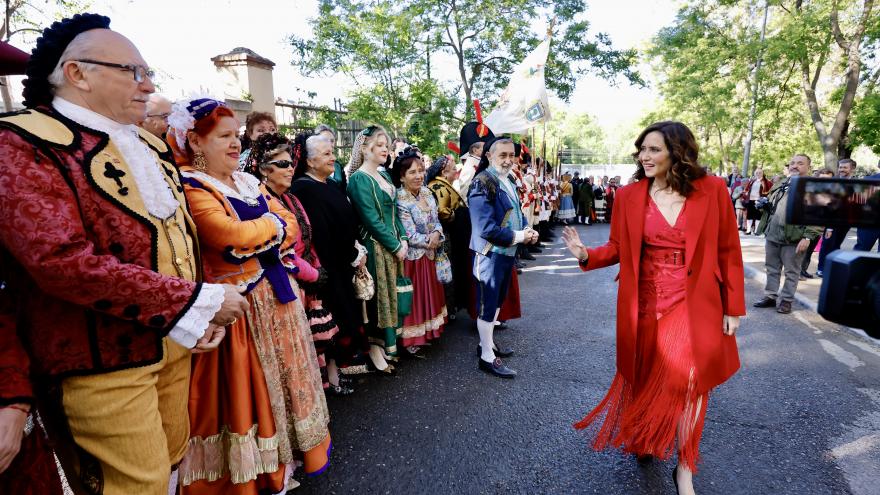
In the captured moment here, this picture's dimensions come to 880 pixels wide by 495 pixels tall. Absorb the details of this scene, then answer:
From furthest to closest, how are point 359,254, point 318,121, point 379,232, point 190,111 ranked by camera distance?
point 318,121 < point 379,232 < point 359,254 < point 190,111

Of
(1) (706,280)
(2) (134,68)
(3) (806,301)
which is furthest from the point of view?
(3) (806,301)

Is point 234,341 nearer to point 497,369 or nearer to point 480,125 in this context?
point 497,369

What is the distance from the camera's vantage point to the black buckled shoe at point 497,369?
3910 millimetres

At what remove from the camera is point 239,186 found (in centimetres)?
223

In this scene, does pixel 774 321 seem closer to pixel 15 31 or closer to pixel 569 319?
pixel 569 319

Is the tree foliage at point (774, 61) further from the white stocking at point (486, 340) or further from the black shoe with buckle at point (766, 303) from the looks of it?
the white stocking at point (486, 340)

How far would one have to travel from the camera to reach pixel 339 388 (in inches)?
145

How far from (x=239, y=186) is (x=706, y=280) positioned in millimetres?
2401

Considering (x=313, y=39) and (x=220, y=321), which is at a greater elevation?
(x=313, y=39)

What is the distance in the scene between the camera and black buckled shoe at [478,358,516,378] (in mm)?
3910

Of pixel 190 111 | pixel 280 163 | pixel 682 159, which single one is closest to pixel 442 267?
pixel 280 163

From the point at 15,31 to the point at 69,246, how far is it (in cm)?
945

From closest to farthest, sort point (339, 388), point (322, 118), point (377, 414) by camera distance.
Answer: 1. point (377, 414)
2. point (339, 388)
3. point (322, 118)

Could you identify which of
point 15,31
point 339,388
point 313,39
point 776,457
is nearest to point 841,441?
point 776,457
